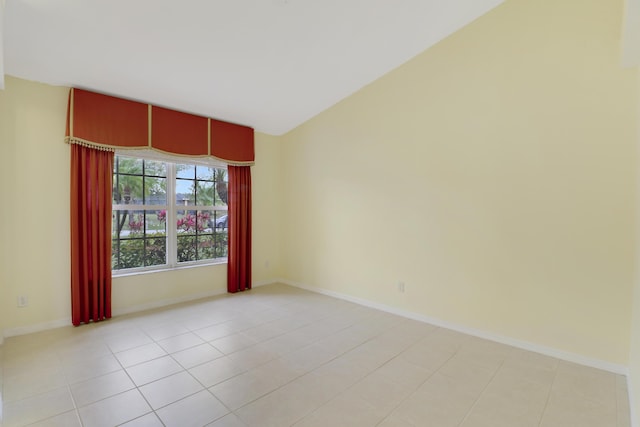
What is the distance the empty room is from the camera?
2146 mm

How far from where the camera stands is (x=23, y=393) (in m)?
2.04

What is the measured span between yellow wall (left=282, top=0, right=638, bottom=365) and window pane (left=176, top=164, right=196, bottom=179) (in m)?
2.13

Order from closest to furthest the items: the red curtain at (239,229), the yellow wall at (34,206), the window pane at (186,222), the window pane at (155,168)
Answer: the yellow wall at (34,206) < the window pane at (155,168) < the window pane at (186,222) < the red curtain at (239,229)

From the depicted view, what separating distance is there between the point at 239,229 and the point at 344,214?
62.6 inches

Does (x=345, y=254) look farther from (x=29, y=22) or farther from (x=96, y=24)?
(x=29, y=22)

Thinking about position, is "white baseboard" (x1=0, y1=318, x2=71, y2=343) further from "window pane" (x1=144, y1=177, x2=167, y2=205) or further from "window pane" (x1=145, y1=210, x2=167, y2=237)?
"window pane" (x1=144, y1=177, x2=167, y2=205)

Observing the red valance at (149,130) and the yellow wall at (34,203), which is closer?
the yellow wall at (34,203)

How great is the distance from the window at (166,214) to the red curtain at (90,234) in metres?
0.27

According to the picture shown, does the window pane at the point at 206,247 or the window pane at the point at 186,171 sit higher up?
the window pane at the point at 186,171

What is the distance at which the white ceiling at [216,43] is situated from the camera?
243 centimetres

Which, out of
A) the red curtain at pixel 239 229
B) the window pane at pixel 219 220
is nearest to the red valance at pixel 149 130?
the red curtain at pixel 239 229

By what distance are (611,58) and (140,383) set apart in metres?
4.35

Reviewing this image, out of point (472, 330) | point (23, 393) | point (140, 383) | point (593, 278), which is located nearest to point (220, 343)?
point (140, 383)

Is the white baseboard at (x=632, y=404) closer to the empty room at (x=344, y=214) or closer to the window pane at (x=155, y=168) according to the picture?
the empty room at (x=344, y=214)
